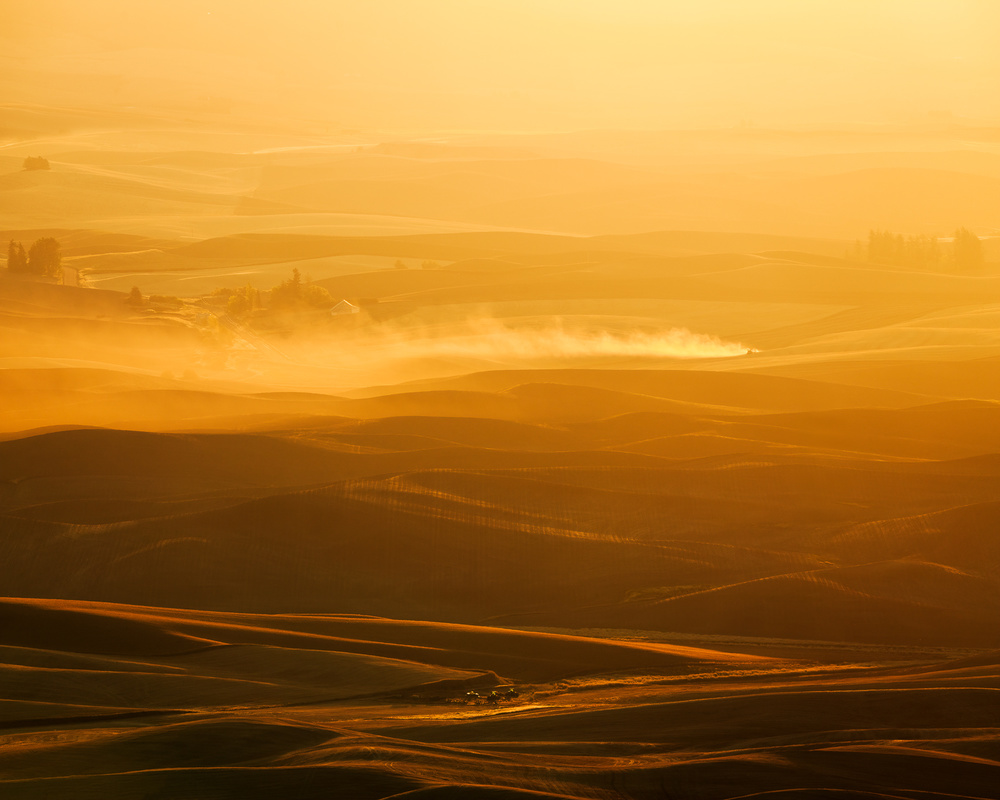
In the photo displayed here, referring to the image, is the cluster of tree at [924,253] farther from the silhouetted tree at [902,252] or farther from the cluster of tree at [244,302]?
the cluster of tree at [244,302]

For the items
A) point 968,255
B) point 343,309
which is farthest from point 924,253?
point 343,309

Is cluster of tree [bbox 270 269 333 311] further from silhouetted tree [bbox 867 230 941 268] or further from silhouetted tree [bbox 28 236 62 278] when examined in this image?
silhouetted tree [bbox 867 230 941 268]

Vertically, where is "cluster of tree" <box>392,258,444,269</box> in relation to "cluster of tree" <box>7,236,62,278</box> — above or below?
above

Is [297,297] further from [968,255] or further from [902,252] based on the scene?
[968,255]

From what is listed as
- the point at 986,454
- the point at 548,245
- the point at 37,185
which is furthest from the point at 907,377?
the point at 37,185

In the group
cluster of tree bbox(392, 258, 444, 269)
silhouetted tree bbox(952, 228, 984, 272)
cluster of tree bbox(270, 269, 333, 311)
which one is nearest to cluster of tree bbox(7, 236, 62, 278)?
cluster of tree bbox(270, 269, 333, 311)

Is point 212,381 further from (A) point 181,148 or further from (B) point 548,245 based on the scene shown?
(A) point 181,148
